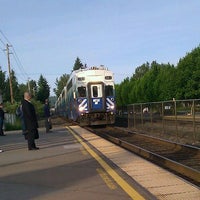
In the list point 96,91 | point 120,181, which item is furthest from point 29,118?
point 96,91

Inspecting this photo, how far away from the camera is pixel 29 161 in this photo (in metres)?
12.3

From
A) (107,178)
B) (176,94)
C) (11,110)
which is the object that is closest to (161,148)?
(107,178)

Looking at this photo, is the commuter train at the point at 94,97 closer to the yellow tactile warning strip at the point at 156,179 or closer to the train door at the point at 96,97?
the train door at the point at 96,97

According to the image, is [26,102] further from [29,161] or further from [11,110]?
[11,110]

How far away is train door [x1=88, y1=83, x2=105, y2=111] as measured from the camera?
29781mm

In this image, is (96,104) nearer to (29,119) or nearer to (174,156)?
(29,119)

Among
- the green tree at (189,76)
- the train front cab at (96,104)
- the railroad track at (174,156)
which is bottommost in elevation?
the railroad track at (174,156)

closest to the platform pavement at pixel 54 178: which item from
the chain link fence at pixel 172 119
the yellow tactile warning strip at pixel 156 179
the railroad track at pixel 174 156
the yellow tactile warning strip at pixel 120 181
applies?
the yellow tactile warning strip at pixel 120 181

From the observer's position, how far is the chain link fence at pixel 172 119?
16.1 meters

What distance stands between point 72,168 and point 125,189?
115 inches

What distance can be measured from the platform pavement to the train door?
15.6 m

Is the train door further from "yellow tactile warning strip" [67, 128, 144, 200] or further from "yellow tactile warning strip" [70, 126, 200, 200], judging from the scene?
"yellow tactile warning strip" [67, 128, 144, 200]

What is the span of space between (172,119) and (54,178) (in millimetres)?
10047

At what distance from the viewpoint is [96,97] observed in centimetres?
2980
